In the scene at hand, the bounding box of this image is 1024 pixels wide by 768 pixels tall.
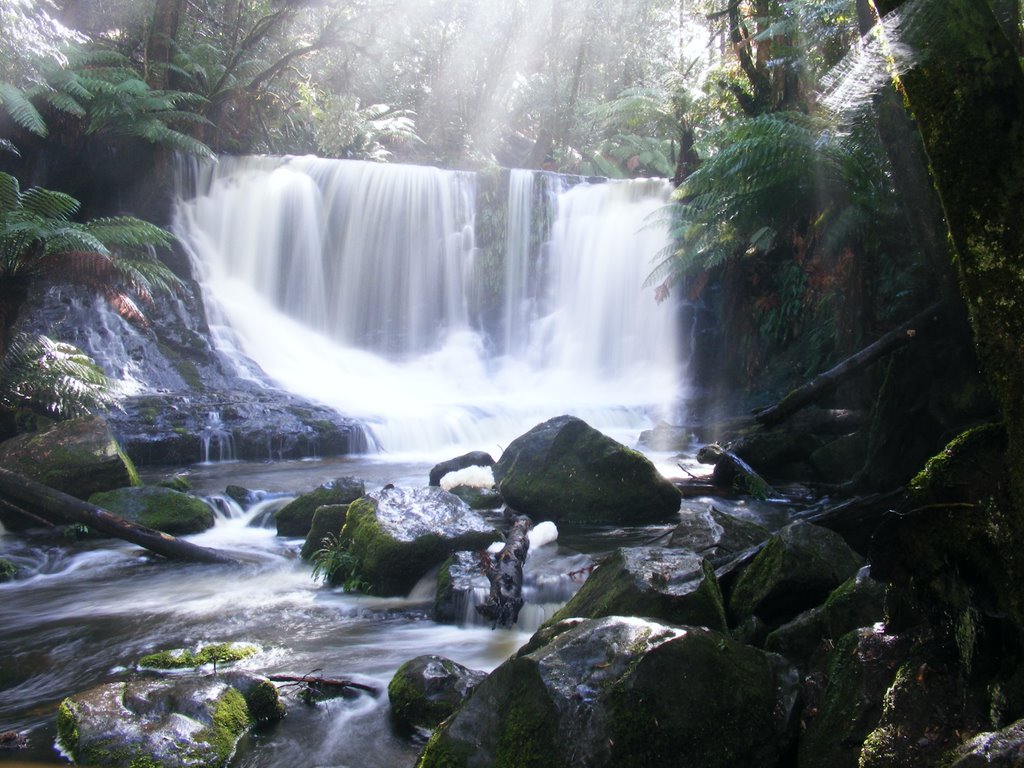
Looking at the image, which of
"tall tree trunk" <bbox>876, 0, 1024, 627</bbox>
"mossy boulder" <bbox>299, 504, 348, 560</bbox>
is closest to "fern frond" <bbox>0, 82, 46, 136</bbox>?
"mossy boulder" <bbox>299, 504, 348, 560</bbox>

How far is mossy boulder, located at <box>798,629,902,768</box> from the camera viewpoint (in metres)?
2.45

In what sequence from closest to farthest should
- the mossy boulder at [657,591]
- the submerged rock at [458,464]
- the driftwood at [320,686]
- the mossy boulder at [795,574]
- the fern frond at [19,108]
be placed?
1. the mossy boulder at [657,591]
2. the mossy boulder at [795,574]
3. the driftwood at [320,686]
4. the submerged rock at [458,464]
5. the fern frond at [19,108]

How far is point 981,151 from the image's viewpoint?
199 cm

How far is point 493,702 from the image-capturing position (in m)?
2.77

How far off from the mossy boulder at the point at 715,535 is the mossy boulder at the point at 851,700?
225 centimetres

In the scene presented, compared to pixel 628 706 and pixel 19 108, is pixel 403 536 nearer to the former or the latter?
pixel 628 706

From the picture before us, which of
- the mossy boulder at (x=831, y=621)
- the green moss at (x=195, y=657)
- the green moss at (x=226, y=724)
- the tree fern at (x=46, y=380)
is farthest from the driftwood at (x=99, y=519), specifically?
the mossy boulder at (x=831, y=621)

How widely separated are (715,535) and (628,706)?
8.96ft

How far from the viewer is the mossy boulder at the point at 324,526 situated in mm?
6746

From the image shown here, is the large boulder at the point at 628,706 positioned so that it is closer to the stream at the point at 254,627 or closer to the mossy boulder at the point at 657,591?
the mossy boulder at the point at 657,591

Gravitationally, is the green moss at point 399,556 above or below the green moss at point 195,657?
above

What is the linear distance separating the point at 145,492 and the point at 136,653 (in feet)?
10.6

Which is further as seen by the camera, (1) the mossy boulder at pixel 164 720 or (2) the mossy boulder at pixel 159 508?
(2) the mossy boulder at pixel 159 508

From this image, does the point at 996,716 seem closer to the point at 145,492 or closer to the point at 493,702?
the point at 493,702
